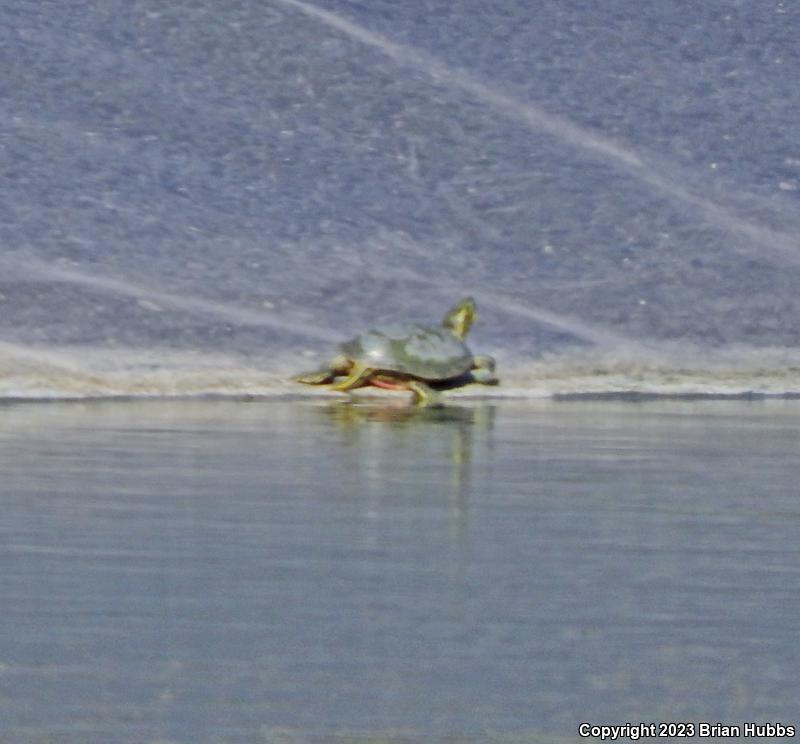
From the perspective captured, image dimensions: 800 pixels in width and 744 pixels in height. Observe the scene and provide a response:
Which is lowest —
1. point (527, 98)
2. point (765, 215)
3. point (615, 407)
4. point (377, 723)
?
point (377, 723)

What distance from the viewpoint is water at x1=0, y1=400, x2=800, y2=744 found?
570cm

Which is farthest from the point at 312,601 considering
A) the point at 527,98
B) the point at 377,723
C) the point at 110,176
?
the point at 527,98

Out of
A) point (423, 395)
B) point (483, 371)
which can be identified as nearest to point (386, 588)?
point (423, 395)

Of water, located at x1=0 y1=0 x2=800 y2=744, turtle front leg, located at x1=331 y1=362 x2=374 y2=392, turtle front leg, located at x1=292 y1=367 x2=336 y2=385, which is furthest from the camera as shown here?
turtle front leg, located at x1=292 y1=367 x2=336 y2=385

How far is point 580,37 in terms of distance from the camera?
31312 millimetres

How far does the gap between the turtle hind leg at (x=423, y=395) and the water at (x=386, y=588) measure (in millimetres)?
3402

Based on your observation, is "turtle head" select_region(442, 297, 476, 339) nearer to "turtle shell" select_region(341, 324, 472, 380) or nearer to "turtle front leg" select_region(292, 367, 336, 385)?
"turtle shell" select_region(341, 324, 472, 380)

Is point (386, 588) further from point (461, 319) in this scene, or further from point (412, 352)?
point (461, 319)

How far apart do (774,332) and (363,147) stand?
7244 millimetres

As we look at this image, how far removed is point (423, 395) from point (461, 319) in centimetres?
277

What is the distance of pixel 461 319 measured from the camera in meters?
18.8

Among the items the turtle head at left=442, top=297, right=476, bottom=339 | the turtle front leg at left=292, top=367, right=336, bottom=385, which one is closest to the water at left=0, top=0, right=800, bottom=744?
the turtle front leg at left=292, top=367, right=336, bottom=385

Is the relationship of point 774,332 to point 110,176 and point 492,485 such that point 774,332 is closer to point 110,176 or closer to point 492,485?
point 110,176

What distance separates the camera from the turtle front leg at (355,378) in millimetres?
16672
